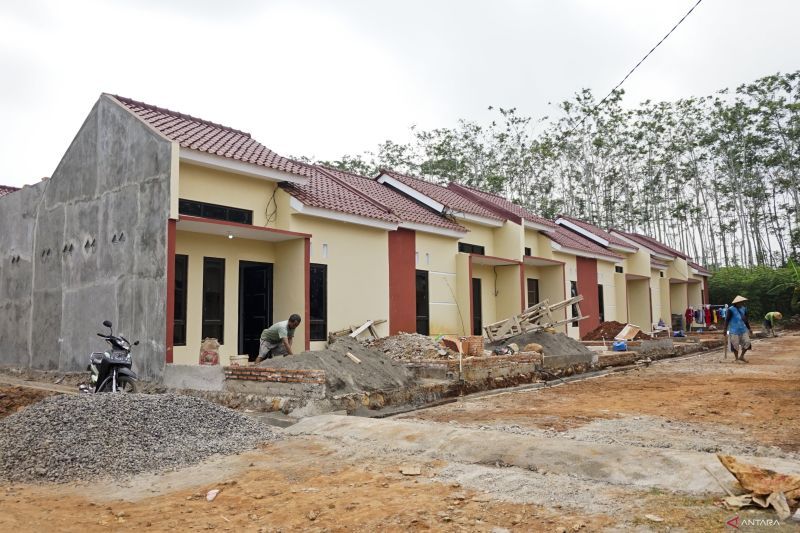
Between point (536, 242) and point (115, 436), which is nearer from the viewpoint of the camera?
point (115, 436)

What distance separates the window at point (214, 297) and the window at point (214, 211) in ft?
3.15

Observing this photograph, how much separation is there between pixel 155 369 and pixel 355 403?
13.5 feet

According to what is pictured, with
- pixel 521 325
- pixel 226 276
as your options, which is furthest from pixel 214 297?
pixel 521 325

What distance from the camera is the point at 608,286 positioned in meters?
29.3

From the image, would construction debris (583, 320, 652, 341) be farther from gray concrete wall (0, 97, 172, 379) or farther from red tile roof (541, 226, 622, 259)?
gray concrete wall (0, 97, 172, 379)

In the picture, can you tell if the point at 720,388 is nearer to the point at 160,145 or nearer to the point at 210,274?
the point at 210,274

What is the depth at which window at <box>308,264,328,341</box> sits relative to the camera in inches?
590

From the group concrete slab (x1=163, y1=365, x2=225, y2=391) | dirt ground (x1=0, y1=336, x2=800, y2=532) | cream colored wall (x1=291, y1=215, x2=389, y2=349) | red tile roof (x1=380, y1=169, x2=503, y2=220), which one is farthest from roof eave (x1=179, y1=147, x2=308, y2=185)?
dirt ground (x1=0, y1=336, x2=800, y2=532)

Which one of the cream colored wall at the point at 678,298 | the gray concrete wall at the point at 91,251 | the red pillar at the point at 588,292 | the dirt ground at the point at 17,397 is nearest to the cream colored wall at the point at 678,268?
the cream colored wall at the point at 678,298

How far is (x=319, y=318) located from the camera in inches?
594

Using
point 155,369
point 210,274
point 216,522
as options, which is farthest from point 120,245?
point 216,522

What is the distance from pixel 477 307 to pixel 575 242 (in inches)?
311

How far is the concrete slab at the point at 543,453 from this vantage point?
17.0 feet

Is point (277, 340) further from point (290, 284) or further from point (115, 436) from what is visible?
point (115, 436)
